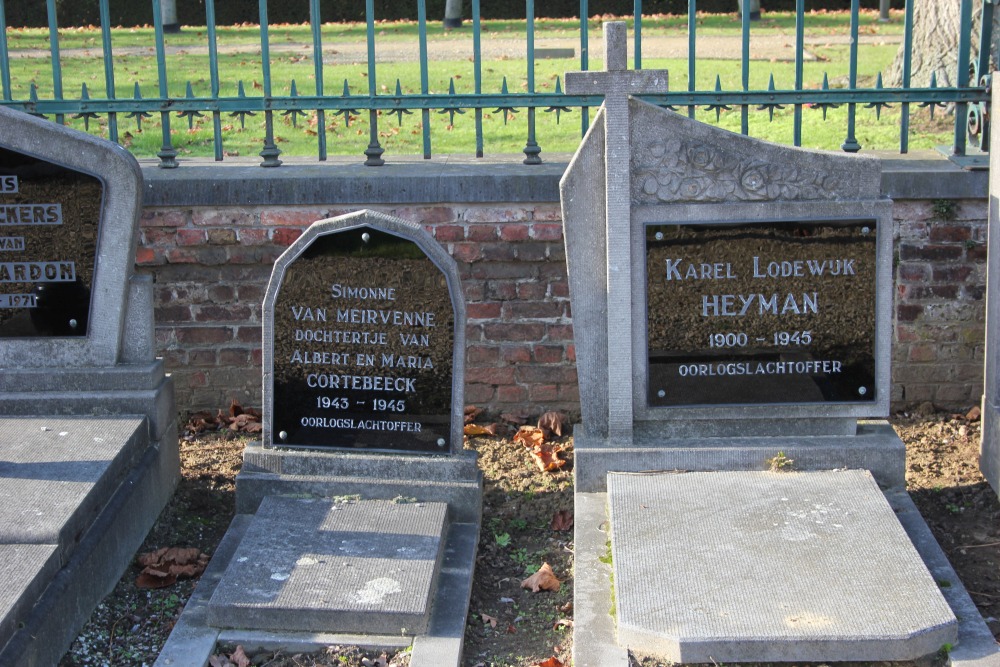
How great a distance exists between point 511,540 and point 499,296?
159 centimetres

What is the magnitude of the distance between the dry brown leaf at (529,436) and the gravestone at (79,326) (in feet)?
5.69

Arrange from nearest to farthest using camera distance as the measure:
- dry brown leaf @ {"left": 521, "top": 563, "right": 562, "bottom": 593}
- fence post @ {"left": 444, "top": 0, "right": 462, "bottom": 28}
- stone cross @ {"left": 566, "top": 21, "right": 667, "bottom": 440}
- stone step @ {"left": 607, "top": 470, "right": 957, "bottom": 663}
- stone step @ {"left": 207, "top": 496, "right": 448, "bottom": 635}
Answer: stone step @ {"left": 607, "top": 470, "right": 957, "bottom": 663}
stone step @ {"left": 207, "top": 496, "right": 448, "bottom": 635}
dry brown leaf @ {"left": 521, "top": 563, "right": 562, "bottom": 593}
stone cross @ {"left": 566, "top": 21, "right": 667, "bottom": 440}
fence post @ {"left": 444, "top": 0, "right": 462, "bottom": 28}

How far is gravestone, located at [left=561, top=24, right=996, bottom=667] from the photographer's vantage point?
15.5ft

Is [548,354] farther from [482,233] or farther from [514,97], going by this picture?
[514,97]

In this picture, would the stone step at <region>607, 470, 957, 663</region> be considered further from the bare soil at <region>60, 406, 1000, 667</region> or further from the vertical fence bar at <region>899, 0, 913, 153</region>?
the vertical fence bar at <region>899, 0, 913, 153</region>


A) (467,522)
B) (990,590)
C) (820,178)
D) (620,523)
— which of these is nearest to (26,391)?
(467,522)

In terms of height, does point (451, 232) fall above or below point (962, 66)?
below

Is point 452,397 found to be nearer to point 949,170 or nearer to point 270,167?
point 270,167

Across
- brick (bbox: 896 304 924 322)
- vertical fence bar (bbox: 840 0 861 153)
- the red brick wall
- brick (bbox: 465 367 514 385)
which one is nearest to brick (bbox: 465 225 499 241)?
the red brick wall

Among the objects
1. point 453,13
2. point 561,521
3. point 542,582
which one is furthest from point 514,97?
point 453,13

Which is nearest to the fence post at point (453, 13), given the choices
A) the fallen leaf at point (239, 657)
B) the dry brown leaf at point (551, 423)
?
the dry brown leaf at point (551, 423)

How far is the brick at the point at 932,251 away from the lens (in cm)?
615

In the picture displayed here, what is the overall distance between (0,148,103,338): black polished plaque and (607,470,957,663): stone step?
2.54 m

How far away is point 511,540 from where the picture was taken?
516 centimetres
